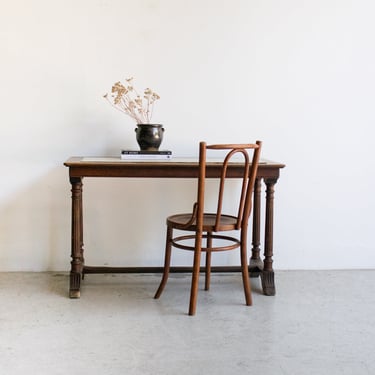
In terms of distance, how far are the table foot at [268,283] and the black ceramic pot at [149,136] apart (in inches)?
38.1

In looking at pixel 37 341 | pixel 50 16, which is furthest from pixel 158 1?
pixel 37 341

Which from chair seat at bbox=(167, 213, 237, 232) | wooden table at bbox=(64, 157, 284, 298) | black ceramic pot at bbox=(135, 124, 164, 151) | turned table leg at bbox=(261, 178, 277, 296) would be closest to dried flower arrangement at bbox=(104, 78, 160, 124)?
black ceramic pot at bbox=(135, 124, 164, 151)

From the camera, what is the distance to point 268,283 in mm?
2930

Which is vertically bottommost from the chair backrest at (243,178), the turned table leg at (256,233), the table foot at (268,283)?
the table foot at (268,283)

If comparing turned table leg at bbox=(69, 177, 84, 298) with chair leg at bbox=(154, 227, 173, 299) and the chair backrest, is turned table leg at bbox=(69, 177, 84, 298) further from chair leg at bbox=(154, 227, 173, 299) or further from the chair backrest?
the chair backrest

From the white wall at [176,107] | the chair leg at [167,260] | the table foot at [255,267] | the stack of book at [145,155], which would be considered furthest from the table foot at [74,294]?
the table foot at [255,267]

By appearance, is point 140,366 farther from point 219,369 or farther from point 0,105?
point 0,105

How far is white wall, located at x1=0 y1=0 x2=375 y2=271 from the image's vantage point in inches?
126

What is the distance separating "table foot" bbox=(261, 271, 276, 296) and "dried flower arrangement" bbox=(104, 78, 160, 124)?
1.18 metres

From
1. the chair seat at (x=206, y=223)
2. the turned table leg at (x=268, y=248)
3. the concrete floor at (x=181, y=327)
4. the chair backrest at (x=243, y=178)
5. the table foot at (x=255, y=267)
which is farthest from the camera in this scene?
the table foot at (x=255, y=267)

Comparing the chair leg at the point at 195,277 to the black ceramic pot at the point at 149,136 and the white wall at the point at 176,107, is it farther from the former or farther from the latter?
the white wall at the point at 176,107

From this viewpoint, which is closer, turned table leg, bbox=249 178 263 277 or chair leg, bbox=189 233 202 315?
chair leg, bbox=189 233 202 315

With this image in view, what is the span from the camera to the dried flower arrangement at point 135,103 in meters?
3.19

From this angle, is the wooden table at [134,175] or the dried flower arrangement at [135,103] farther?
the dried flower arrangement at [135,103]
